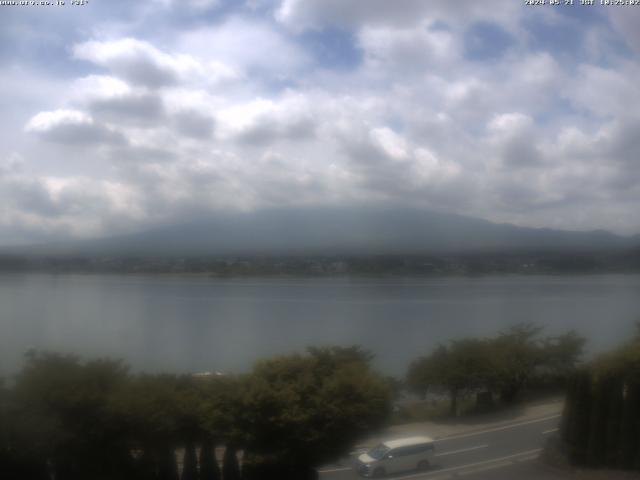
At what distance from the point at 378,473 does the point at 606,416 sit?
3.09 m

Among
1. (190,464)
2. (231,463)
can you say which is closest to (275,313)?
(231,463)

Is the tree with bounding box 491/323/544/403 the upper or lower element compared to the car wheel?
upper

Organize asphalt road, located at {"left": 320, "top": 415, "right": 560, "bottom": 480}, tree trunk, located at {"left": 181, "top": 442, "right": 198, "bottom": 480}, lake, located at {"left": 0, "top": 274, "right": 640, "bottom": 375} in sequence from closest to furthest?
asphalt road, located at {"left": 320, "top": 415, "right": 560, "bottom": 480} → tree trunk, located at {"left": 181, "top": 442, "right": 198, "bottom": 480} → lake, located at {"left": 0, "top": 274, "right": 640, "bottom": 375}

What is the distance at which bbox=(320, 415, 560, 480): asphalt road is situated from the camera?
6.66 metres

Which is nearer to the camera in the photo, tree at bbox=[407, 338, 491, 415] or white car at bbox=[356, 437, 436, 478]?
white car at bbox=[356, 437, 436, 478]

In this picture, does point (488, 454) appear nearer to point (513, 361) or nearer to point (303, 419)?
point (513, 361)

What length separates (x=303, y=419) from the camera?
7.23 metres

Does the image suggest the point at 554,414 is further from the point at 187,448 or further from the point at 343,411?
the point at 187,448

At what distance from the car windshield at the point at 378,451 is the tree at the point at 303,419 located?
1.45 feet

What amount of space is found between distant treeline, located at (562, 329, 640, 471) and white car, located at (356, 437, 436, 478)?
194 centimetres

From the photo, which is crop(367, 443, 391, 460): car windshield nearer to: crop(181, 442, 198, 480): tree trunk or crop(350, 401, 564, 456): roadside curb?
crop(350, 401, 564, 456): roadside curb

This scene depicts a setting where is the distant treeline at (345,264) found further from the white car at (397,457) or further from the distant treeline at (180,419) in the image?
the white car at (397,457)

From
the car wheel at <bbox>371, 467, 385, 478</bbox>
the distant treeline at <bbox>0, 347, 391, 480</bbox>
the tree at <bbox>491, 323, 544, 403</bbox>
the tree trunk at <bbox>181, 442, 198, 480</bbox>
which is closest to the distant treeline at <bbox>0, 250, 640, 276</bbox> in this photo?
the tree at <bbox>491, 323, 544, 403</bbox>

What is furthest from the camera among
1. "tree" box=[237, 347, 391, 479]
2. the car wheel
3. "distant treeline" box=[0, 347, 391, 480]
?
"tree" box=[237, 347, 391, 479]
